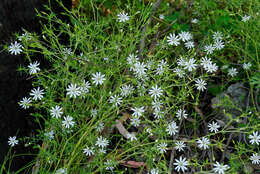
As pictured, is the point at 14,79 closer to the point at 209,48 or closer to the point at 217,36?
the point at 209,48

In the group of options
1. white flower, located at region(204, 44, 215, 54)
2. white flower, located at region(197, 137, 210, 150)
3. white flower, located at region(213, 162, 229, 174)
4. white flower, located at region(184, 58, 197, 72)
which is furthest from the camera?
white flower, located at region(204, 44, 215, 54)

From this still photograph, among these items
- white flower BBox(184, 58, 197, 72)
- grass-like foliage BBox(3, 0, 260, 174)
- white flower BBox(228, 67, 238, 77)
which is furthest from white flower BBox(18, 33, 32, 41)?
white flower BBox(228, 67, 238, 77)

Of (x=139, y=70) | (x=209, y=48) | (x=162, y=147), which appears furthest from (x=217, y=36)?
(x=162, y=147)

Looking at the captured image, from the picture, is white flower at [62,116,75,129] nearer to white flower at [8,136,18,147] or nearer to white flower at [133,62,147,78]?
white flower at [8,136,18,147]

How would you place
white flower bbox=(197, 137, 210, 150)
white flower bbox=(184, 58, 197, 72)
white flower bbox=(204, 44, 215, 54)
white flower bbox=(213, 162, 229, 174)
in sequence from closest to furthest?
white flower bbox=(213, 162, 229, 174), white flower bbox=(197, 137, 210, 150), white flower bbox=(184, 58, 197, 72), white flower bbox=(204, 44, 215, 54)

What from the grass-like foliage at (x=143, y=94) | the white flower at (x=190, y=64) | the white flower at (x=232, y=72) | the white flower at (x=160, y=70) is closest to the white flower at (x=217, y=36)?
the grass-like foliage at (x=143, y=94)

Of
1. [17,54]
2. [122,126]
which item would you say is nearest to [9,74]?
[17,54]

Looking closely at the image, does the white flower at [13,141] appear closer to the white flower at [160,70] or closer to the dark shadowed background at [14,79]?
the dark shadowed background at [14,79]

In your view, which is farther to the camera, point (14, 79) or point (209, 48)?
point (209, 48)
